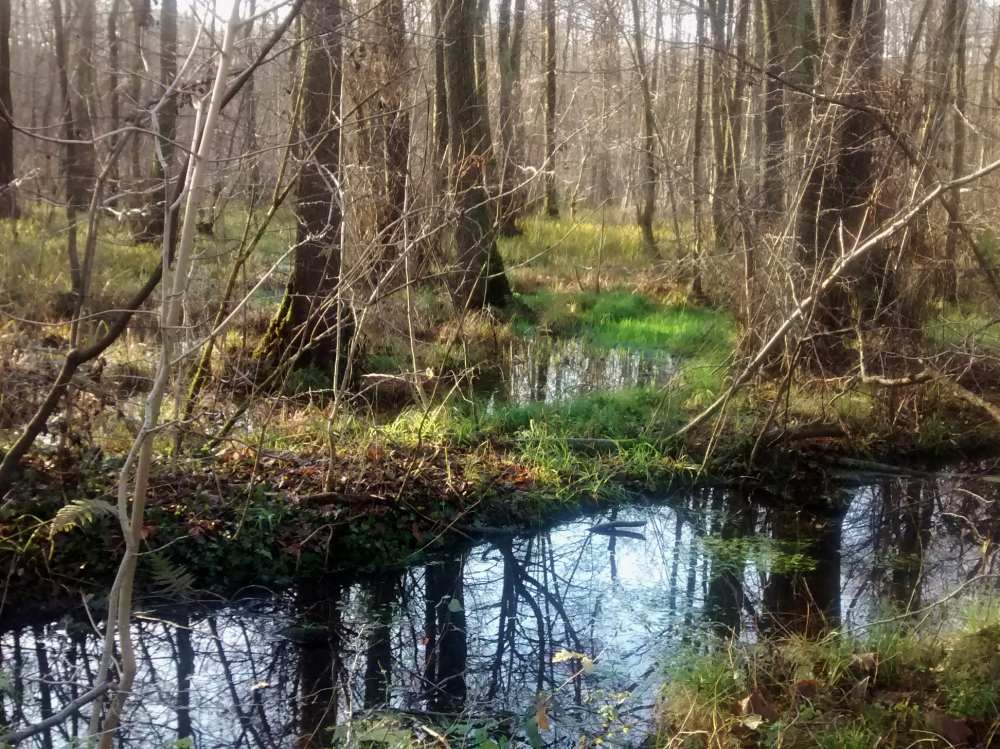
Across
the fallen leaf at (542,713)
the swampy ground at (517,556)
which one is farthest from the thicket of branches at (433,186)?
the fallen leaf at (542,713)

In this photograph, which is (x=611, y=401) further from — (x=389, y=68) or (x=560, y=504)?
(x=389, y=68)

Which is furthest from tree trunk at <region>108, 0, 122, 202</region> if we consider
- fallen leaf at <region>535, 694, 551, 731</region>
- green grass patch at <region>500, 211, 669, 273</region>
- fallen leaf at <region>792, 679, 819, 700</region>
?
green grass patch at <region>500, 211, 669, 273</region>

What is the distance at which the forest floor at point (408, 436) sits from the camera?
606 cm

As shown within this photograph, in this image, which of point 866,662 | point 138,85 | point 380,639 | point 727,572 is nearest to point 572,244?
point 138,85

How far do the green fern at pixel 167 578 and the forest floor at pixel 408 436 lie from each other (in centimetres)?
14

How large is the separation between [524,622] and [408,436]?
2146 mm

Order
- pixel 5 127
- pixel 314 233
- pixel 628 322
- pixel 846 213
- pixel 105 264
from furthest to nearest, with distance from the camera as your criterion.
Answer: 1. pixel 5 127
2. pixel 628 322
3. pixel 105 264
4. pixel 846 213
5. pixel 314 233

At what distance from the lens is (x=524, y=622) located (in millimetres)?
6047

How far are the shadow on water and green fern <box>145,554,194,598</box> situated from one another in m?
0.11

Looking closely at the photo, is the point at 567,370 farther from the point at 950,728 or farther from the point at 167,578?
the point at 950,728

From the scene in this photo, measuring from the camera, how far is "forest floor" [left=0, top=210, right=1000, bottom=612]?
19.9 feet

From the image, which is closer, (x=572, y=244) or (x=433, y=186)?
(x=433, y=186)

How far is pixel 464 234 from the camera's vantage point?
1227 centimetres

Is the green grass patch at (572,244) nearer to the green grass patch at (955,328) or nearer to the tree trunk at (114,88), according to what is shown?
the green grass patch at (955,328)
